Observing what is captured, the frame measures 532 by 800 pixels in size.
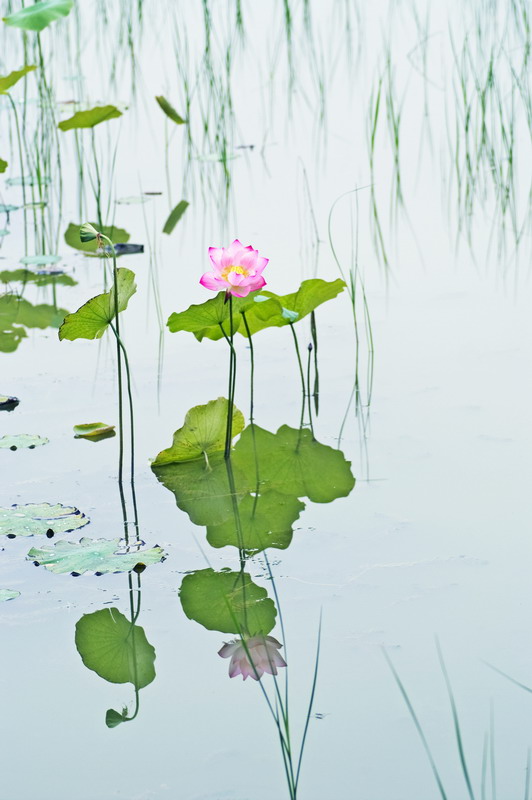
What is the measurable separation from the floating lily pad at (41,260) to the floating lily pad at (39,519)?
1.33 metres

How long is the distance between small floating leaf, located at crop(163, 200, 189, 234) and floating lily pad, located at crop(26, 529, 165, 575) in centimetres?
181

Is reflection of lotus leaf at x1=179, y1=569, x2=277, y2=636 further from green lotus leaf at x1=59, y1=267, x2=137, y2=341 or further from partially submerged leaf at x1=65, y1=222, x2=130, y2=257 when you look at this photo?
partially submerged leaf at x1=65, y1=222, x2=130, y2=257

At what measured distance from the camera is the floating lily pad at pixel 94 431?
6.62 ft

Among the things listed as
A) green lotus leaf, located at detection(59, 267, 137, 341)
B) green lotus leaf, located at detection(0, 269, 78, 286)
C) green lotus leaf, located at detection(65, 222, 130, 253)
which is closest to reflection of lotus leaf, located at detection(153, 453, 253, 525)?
green lotus leaf, located at detection(59, 267, 137, 341)

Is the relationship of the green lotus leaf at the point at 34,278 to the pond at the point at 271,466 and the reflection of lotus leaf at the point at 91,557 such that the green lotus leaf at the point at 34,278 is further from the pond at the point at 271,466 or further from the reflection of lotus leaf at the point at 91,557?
the reflection of lotus leaf at the point at 91,557

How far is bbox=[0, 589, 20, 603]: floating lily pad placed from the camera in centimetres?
148

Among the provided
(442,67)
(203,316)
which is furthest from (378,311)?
(442,67)

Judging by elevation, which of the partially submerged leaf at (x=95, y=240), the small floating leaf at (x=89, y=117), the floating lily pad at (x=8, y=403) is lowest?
the floating lily pad at (x=8, y=403)

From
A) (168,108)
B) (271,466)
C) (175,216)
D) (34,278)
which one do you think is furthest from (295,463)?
(168,108)

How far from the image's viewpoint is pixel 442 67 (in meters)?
4.37

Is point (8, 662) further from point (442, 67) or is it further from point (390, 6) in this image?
point (390, 6)

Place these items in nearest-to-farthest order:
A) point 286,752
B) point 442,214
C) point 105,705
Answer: point 286,752
point 105,705
point 442,214

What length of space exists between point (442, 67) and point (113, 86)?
4.64 ft

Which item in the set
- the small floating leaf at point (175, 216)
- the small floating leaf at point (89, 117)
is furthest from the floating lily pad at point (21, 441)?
the small floating leaf at point (175, 216)
